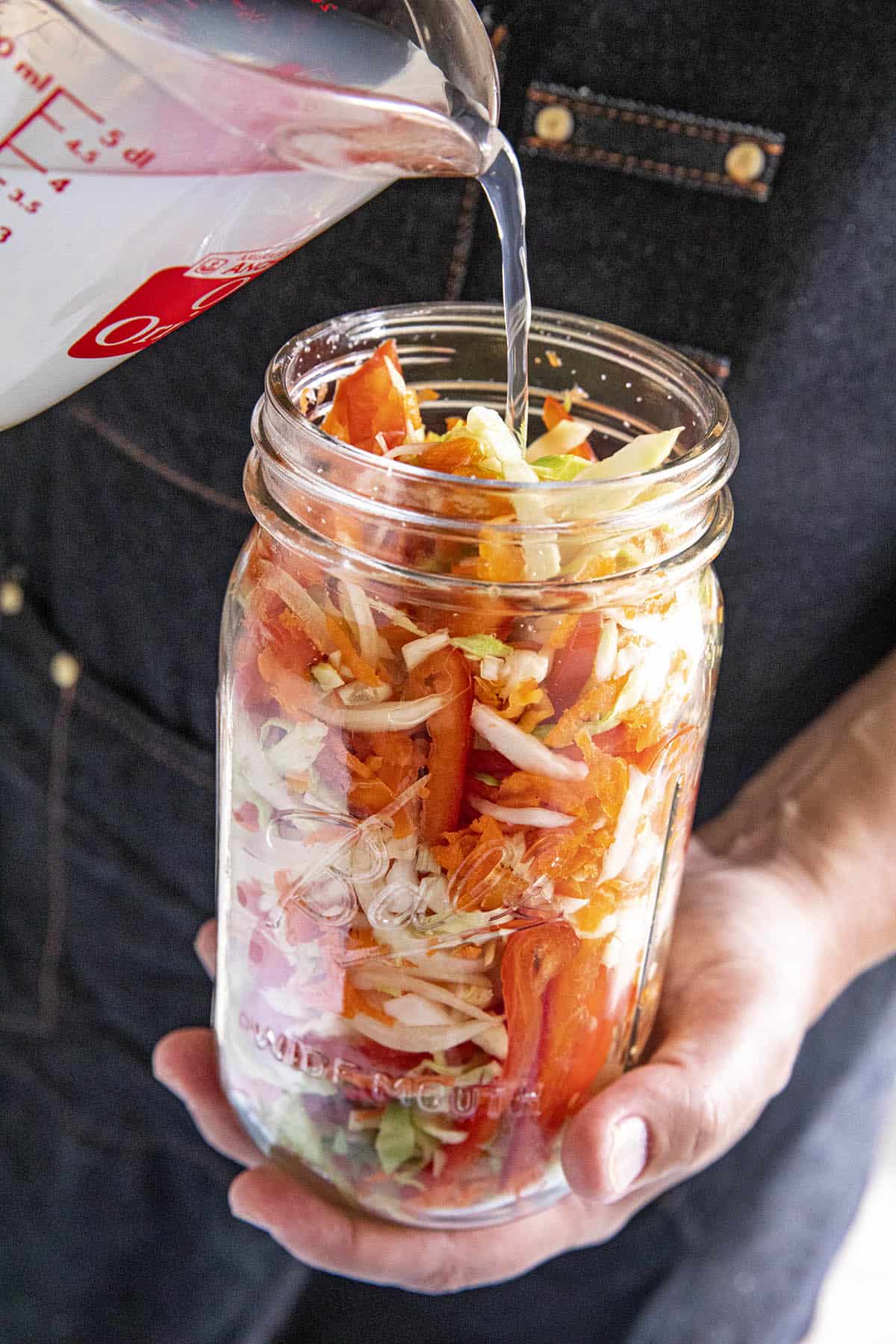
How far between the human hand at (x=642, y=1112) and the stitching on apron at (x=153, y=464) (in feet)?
1.06

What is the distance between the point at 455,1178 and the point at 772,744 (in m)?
0.50

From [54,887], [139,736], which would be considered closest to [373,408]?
[139,736]

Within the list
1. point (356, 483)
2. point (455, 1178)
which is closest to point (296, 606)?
point (356, 483)

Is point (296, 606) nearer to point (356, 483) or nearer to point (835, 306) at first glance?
point (356, 483)

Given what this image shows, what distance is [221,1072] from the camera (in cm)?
74

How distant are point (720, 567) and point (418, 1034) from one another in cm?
46

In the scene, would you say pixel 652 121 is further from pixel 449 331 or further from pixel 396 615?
pixel 396 615

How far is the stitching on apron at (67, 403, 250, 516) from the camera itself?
0.94 m

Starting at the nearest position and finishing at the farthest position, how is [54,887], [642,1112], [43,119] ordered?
[43,119]
[642,1112]
[54,887]

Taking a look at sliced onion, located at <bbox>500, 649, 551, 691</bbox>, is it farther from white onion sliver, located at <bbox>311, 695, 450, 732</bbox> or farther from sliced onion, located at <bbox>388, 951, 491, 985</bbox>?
sliced onion, located at <bbox>388, 951, 491, 985</bbox>

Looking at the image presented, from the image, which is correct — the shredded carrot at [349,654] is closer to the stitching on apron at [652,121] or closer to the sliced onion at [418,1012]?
the sliced onion at [418,1012]

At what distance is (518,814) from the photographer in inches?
21.3

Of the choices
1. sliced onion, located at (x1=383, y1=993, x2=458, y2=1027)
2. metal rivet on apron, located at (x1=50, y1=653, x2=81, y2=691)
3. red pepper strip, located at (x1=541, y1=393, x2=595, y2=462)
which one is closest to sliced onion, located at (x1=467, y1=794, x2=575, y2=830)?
sliced onion, located at (x1=383, y1=993, x2=458, y2=1027)

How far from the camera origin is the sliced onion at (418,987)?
0.58 m
